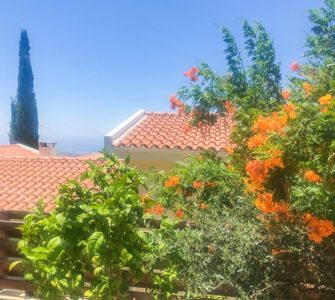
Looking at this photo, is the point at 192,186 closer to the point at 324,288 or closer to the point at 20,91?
the point at 324,288

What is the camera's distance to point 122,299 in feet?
10.3

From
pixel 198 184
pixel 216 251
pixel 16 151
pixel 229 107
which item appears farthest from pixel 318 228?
pixel 16 151

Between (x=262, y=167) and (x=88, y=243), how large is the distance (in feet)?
4.87

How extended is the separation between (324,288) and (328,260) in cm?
28

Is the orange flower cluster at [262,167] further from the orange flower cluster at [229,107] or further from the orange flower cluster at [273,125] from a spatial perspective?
the orange flower cluster at [229,107]

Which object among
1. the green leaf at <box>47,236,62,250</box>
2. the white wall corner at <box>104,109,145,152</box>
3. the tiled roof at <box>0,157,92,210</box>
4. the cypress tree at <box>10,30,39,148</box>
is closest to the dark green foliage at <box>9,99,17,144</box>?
the cypress tree at <box>10,30,39,148</box>

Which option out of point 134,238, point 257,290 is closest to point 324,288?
point 257,290

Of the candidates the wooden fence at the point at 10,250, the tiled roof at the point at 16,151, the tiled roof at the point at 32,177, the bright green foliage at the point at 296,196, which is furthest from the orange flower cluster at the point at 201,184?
the tiled roof at the point at 16,151

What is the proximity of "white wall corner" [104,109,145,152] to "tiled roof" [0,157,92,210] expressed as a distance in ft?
3.58

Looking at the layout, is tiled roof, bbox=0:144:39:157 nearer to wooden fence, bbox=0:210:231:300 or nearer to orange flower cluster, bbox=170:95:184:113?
orange flower cluster, bbox=170:95:184:113

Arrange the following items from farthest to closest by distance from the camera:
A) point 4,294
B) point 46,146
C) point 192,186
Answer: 1. point 46,146
2. point 192,186
3. point 4,294

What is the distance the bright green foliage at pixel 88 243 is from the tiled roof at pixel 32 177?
731 cm

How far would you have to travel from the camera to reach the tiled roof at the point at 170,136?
36.5 feet

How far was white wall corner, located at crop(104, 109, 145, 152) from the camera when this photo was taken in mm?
11453
